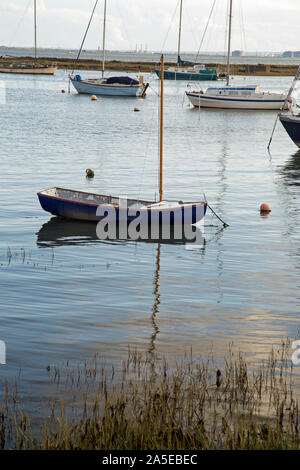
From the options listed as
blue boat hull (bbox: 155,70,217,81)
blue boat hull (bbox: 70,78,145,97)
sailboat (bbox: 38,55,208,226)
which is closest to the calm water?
sailboat (bbox: 38,55,208,226)

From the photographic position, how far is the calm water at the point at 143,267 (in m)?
13.6

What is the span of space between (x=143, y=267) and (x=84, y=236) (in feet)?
14.0

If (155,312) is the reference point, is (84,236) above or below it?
above

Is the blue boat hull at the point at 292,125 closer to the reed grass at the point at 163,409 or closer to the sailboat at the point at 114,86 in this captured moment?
the reed grass at the point at 163,409

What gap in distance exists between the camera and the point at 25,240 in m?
22.6

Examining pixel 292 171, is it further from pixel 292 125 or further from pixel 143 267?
pixel 143 267

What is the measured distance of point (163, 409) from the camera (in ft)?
29.5

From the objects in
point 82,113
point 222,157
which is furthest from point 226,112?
point 222,157

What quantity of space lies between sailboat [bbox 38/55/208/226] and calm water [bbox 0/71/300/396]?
0.62 metres

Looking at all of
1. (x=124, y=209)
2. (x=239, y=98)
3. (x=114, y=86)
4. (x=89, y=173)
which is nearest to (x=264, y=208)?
(x=124, y=209)

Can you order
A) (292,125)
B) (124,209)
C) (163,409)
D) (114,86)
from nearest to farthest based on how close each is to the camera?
(163,409)
(124,209)
(292,125)
(114,86)

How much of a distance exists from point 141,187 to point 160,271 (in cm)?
1335

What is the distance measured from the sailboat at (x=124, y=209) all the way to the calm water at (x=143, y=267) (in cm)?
62

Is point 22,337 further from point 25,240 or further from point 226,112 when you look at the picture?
point 226,112
